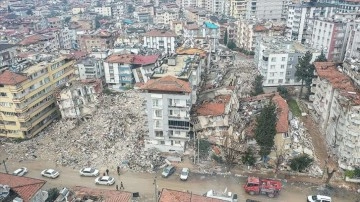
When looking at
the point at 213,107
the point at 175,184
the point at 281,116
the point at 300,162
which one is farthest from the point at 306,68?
the point at 175,184

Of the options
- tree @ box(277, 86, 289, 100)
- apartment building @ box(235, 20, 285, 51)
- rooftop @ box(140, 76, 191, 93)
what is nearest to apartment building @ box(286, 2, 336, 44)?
apartment building @ box(235, 20, 285, 51)

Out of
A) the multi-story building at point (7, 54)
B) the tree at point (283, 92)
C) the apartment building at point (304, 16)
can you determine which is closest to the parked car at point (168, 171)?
the tree at point (283, 92)

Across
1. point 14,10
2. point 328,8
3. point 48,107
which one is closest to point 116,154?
point 48,107

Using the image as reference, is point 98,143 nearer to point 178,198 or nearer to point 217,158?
point 217,158

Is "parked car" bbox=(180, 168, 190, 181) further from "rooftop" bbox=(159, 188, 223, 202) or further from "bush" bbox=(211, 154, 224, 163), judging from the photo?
"rooftop" bbox=(159, 188, 223, 202)

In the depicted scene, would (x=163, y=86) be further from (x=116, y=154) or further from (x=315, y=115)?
(x=315, y=115)

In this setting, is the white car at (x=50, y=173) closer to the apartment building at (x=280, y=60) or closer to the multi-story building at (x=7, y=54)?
the multi-story building at (x=7, y=54)

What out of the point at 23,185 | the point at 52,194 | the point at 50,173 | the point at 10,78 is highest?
the point at 10,78
